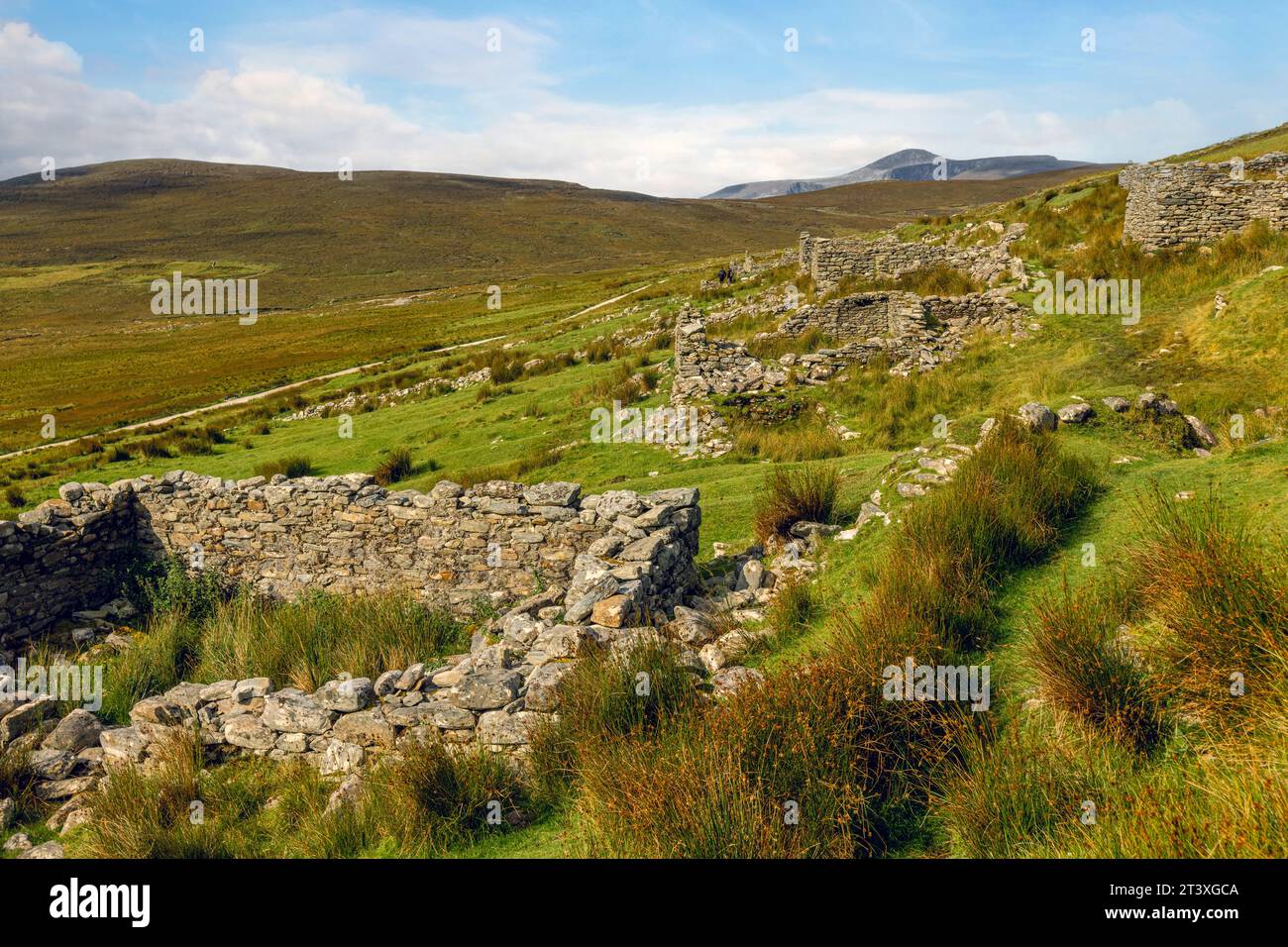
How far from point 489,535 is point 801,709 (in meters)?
6.56

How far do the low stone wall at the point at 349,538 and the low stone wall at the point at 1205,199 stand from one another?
16.9 m

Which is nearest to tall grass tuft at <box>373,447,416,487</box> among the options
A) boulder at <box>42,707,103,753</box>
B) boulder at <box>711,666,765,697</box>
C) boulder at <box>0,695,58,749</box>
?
boulder at <box>0,695,58,749</box>

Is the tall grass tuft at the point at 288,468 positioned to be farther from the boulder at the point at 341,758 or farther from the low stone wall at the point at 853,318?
the low stone wall at the point at 853,318

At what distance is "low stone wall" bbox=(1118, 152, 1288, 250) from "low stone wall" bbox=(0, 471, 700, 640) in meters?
16.9

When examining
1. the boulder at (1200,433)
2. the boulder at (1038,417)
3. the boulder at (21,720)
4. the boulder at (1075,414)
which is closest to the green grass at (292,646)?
the boulder at (21,720)

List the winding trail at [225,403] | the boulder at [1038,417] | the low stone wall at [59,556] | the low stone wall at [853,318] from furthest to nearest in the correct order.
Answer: the winding trail at [225,403], the low stone wall at [853,318], the low stone wall at [59,556], the boulder at [1038,417]

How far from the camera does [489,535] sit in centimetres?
1020

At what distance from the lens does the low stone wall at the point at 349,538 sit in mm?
9305

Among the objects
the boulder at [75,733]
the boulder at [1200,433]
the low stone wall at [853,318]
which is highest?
the low stone wall at [853,318]

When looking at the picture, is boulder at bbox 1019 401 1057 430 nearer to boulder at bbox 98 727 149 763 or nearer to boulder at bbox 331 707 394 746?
boulder at bbox 331 707 394 746

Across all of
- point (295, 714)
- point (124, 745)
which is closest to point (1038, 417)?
point (295, 714)

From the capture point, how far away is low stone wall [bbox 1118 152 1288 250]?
18.1m

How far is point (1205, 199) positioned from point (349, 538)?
21692 mm
